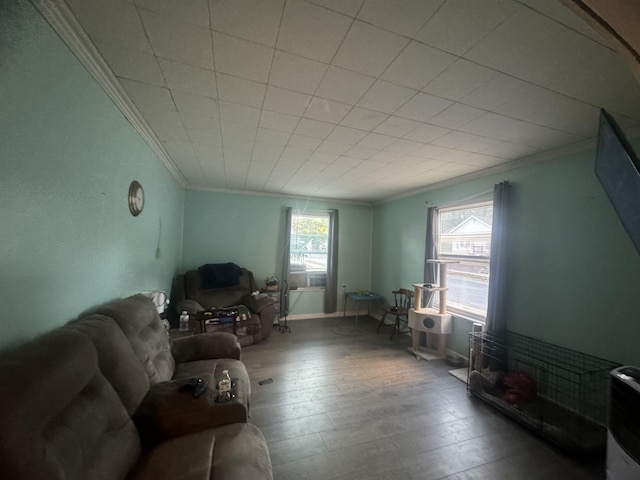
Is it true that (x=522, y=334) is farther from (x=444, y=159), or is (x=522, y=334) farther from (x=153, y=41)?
(x=153, y=41)

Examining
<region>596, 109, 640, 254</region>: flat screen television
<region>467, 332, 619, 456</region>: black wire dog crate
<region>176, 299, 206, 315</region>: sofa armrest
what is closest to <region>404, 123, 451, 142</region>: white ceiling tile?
<region>596, 109, 640, 254</region>: flat screen television

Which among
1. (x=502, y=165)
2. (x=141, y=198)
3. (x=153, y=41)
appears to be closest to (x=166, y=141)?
(x=141, y=198)

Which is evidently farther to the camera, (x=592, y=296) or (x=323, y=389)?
(x=323, y=389)

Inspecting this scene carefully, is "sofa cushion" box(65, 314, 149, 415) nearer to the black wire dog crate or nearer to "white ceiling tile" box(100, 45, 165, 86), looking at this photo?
"white ceiling tile" box(100, 45, 165, 86)

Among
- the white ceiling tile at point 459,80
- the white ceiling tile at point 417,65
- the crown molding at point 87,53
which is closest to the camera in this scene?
the crown molding at point 87,53

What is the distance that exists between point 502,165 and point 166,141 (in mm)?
3740

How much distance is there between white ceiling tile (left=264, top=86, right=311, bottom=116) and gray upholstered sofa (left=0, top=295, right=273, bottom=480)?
1.73 metres

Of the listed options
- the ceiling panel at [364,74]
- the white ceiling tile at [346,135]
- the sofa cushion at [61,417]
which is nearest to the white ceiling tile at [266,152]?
the ceiling panel at [364,74]

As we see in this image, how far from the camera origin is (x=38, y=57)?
1077 mm

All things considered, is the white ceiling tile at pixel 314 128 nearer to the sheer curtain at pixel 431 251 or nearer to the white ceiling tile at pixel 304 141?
the white ceiling tile at pixel 304 141

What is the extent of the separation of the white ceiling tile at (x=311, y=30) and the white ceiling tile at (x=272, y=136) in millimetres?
956

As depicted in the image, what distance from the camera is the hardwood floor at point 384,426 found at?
167cm

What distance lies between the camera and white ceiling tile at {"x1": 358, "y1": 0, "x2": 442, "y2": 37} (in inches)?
41.7

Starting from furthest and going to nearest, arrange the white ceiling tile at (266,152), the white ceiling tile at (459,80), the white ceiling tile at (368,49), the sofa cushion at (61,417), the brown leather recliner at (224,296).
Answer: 1. the brown leather recliner at (224,296)
2. the white ceiling tile at (266,152)
3. the white ceiling tile at (459,80)
4. the white ceiling tile at (368,49)
5. the sofa cushion at (61,417)
